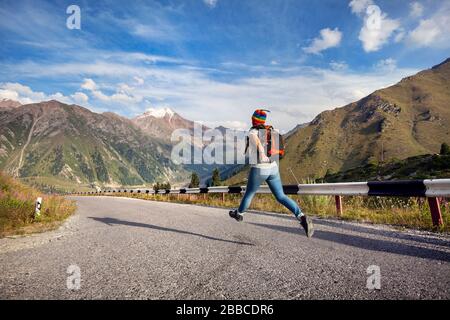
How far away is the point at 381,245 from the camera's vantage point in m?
4.68

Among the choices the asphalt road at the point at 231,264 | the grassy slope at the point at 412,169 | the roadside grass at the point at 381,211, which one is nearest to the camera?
the asphalt road at the point at 231,264

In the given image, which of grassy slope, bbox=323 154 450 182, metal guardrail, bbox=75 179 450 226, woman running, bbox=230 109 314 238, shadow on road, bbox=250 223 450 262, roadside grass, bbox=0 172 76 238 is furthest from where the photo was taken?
grassy slope, bbox=323 154 450 182

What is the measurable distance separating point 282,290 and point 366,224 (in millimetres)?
4959

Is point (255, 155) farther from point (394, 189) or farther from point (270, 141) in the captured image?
point (394, 189)

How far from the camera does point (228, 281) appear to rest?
3.08m

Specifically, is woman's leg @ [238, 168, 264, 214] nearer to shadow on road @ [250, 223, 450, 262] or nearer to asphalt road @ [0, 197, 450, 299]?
asphalt road @ [0, 197, 450, 299]

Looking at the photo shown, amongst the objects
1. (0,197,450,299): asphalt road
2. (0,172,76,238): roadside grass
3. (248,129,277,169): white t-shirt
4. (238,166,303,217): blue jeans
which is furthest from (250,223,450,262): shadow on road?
(0,172,76,238): roadside grass

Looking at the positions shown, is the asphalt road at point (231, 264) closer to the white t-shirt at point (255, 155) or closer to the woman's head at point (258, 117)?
the white t-shirt at point (255, 155)

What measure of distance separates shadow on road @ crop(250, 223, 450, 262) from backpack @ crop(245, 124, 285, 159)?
5.40ft

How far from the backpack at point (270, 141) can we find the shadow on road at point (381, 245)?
1647mm

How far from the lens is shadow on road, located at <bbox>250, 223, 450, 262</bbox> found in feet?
13.1

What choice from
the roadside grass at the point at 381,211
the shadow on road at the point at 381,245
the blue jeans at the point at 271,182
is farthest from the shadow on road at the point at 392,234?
the blue jeans at the point at 271,182

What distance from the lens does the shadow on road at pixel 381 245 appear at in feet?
13.1
